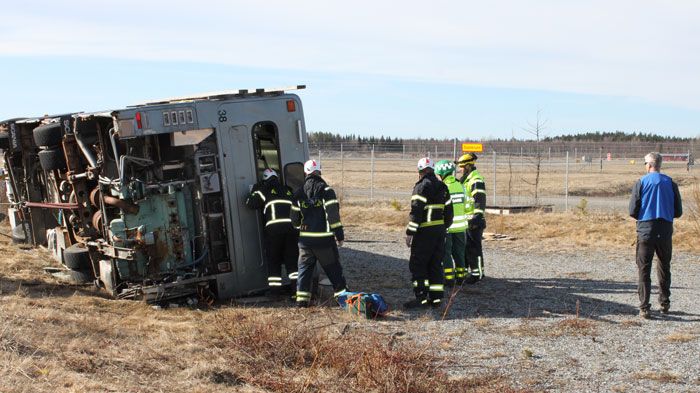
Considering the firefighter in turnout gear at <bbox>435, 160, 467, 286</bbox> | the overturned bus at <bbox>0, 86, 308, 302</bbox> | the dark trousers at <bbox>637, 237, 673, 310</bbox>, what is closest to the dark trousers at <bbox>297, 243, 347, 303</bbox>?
the overturned bus at <bbox>0, 86, 308, 302</bbox>

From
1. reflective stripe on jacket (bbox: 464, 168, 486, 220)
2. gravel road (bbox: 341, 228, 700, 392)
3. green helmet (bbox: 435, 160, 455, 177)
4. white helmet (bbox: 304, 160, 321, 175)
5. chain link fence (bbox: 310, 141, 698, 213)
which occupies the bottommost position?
chain link fence (bbox: 310, 141, 698, 213)

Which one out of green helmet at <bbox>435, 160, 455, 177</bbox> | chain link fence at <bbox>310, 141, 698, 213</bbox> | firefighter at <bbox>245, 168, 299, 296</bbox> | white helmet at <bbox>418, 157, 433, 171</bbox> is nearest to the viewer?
white helmet at <bbox>418, 157, 433, 171</bbox>

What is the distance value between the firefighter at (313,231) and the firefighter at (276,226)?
0.28m

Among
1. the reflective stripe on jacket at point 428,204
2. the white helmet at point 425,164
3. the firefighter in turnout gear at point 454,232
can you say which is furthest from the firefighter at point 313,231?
the firefighter in turnout gear at point 454,232

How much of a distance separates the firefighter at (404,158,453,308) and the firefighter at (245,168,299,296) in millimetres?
1567

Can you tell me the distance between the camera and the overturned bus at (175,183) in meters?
9.40

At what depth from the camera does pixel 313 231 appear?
966 cm

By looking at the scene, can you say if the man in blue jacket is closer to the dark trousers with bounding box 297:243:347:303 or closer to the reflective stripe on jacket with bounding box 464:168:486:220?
the reflective stripe on jacket with bounding box 464:168:486:220

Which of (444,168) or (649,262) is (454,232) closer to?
(444,168)

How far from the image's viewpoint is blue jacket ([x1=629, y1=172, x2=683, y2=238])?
351 inches

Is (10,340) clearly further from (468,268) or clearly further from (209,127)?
(468,268)

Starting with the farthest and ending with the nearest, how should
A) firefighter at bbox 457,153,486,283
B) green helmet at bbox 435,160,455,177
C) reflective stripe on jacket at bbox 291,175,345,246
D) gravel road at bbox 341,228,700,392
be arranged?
firefighter at bbox 457,153,486,283 < green helmet at bbox 435,160,455,177 < reflective stripe on jacket at bbox 291,175,345,246 < gravel road at bbox 341,228,700,392

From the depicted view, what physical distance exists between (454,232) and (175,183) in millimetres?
4159

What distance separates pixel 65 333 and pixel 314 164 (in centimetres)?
365
